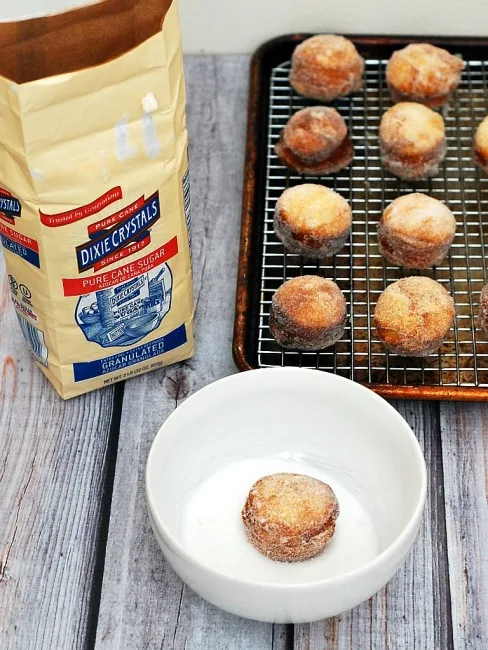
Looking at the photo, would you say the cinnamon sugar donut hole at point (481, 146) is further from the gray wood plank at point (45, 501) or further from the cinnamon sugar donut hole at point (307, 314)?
the gray wood plank at point (45, 501)

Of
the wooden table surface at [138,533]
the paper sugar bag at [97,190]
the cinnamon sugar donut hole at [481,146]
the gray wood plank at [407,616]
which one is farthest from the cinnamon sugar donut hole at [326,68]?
the gray wood plank at [407,616]

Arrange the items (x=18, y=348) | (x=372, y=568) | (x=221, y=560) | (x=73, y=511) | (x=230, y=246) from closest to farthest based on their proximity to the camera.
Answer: (x=372, y=568), (x=221, y=560), (x=73, y=511), (x=18, y=348), (x=230, y=246)

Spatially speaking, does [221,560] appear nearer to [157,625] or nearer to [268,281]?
[157,625]

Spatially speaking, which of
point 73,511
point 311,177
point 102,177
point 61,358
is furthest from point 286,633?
point 311,177

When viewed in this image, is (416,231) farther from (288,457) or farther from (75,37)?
(75,37)

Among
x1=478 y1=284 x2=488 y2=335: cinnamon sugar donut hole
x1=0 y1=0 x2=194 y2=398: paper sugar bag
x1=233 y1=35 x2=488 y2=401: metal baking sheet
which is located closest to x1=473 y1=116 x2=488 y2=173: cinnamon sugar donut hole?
x1=233 y1=35 x2=488 y2=401: metal baking sheet

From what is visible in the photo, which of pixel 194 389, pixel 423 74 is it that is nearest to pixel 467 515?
pixel 194 389

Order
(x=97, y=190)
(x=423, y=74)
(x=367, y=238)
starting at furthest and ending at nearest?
1. (x=423, y=74)
2. (x=367, y=238)
3. (x=97, y=190)
